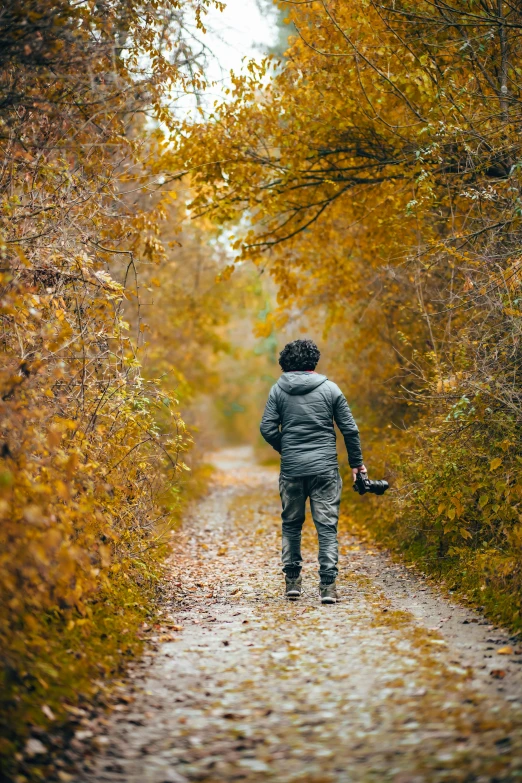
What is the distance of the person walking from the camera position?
7.33 meters

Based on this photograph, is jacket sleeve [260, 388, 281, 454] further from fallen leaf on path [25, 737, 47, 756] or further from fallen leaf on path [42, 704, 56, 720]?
fallen leaf on path [25, 737, 47, 756]

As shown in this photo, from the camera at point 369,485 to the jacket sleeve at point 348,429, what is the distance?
183mm

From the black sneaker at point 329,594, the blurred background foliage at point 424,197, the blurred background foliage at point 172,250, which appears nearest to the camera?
the blurred background foliage at point 172,250

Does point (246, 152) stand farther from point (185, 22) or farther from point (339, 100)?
point (185, 22)

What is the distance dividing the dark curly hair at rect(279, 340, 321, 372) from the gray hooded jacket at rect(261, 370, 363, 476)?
3.0 inches

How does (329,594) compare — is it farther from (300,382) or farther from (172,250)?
(172,250)

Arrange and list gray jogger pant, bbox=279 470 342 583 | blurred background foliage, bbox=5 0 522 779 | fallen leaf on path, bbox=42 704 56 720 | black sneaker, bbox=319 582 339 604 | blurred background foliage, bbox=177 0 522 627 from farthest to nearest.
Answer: blurred background foliage, bbox=177 0 522 627 → gray jogger pant, bbox=279 470 342 583 → black sneaker, bbox=319 582 339 604 → blurred background foliage, bbox=5 0 522 779 → fallen leaf on path, bbox=42 704 56 720

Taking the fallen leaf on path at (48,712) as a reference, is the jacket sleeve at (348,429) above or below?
above

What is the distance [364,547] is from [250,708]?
615 centimetres

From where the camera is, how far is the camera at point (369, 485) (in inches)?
277

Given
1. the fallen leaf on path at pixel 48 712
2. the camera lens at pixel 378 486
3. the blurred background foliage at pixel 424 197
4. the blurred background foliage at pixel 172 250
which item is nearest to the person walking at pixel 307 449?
the camera lens at pixel 378 486

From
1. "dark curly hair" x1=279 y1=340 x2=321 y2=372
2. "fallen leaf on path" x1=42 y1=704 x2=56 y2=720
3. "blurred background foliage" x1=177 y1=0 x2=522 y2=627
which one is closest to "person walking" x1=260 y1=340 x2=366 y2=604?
"dark curly hair" x1=279 y1=340 x2=321 y2=372

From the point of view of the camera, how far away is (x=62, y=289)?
7254mm

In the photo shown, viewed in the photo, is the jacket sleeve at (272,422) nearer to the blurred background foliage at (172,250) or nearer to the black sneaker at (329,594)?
the blurred background foliage at (172,250)
